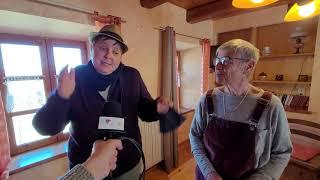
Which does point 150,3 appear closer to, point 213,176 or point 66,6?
point 66,6

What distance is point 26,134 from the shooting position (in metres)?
1.81

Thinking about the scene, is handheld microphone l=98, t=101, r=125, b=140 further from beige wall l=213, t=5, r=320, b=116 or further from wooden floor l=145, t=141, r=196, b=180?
beige wall l=213, t=5, r=320, b=116

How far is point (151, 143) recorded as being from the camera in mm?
2434

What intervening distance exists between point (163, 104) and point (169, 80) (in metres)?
1.53

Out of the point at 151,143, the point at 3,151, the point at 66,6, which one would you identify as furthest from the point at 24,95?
the point at 151,143

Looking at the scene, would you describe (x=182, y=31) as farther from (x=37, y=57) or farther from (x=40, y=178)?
(x=40, y=178)

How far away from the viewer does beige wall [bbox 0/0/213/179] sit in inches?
→ 59.0

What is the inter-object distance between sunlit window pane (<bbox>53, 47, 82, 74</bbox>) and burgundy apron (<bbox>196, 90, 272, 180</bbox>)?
5.47 ft

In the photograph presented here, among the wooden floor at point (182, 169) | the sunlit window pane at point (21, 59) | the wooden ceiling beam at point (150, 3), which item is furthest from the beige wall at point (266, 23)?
the sunlit window pane at point (21, 59)

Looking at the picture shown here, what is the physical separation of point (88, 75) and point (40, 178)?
1.33 metres

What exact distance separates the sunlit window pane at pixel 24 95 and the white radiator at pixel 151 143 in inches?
46.4

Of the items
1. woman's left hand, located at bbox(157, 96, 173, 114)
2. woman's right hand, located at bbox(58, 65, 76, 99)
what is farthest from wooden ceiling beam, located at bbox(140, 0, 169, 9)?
woman's right hand, located at bbox(58, 65, 76, 99)

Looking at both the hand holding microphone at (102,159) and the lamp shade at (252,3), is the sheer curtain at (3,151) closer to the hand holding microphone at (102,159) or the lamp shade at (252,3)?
the hand holding microphone at (102,159)

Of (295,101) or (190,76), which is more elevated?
(190,76)
